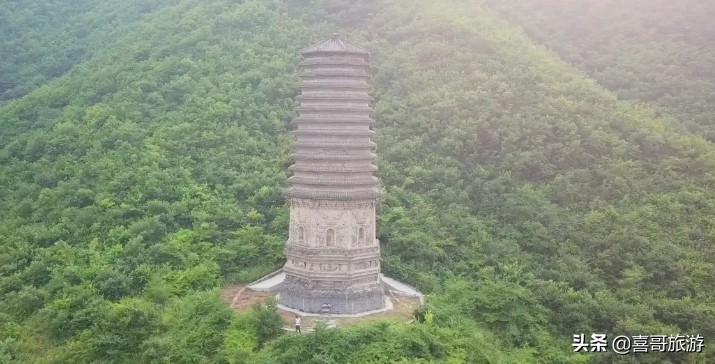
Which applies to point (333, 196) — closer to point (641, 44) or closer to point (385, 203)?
point (385, 203)

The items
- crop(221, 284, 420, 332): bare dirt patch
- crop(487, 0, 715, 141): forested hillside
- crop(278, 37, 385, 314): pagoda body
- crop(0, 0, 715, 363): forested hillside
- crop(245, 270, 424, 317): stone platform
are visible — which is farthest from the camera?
crop(487, 0, 715, 141): forested hillside

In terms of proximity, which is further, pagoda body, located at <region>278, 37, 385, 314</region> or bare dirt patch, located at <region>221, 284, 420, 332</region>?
pagoda body, located at <region>278, 37, 385, 314</region>

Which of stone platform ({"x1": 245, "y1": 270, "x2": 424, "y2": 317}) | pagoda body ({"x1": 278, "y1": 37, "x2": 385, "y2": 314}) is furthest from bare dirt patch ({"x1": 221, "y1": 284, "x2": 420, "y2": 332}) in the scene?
pagoda body ({"x1": 278, "y1": 37, "x2": 385, "y2": 314})

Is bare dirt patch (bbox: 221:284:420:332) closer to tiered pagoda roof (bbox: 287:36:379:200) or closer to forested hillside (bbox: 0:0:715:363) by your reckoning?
forested hillside (bbox: 0:0:715:363)

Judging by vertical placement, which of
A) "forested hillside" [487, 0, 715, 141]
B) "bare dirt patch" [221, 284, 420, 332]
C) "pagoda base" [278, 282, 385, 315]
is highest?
"forested hillside" [487, 0, 715, 141]

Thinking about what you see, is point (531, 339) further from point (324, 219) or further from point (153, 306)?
point (153, 306)

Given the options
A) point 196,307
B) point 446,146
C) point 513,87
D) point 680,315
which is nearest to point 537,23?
point 513,87

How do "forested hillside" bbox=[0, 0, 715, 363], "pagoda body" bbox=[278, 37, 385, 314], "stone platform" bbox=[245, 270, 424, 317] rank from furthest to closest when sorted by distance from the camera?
"stone platform" bbox=[245, 270, 424, 317] < "pagoda body" bbox=[278, 37, 385, 314] < "forested hillside" bbox=[0, 0, 715, 363]

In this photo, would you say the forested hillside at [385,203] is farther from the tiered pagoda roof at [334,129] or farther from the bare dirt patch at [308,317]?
the tiered pagoda roof at [334,129]

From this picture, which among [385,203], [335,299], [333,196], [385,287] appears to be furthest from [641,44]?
[335,299]

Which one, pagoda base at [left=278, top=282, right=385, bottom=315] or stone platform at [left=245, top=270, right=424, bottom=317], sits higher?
pagoda base at [left=278, top=282, right=385, bottom=315]
